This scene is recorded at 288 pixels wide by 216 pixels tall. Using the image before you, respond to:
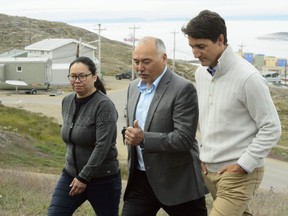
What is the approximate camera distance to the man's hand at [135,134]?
3.76 metres

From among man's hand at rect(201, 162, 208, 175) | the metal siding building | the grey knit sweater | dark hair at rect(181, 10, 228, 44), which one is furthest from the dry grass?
the metal siding building

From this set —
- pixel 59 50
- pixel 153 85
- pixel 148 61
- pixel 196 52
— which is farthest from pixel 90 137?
pixel 59 50

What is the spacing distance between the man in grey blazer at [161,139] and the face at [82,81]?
0.50 metres

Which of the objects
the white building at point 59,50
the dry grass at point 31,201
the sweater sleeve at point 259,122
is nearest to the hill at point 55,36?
the white building at point 59,50

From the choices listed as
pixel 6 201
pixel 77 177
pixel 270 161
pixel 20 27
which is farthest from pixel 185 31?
pixel 20 27

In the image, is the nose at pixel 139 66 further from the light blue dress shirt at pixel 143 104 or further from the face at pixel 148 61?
the light blue dress shirt at pixel 143 104

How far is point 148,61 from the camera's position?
12.9 feet

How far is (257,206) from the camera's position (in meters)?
6.29

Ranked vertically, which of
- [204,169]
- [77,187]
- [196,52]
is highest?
[196,52]

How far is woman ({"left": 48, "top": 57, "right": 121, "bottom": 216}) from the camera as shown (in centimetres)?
442

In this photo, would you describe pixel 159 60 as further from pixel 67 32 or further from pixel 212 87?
pixel 67 32

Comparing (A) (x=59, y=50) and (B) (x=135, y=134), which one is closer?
(B) (x=135, y=134)

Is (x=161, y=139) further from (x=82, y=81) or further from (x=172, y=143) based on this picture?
(x=82, y=81)

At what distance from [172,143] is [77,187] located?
105cm
